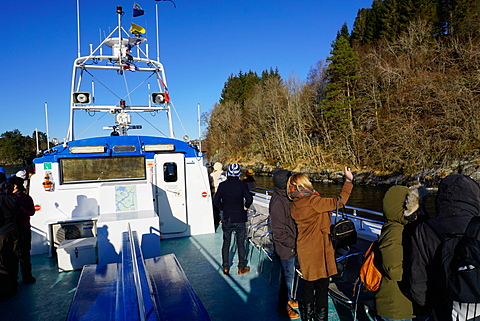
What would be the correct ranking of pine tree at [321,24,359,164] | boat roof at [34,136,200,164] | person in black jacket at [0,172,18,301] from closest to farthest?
person in black jacket at [0,172,18,301] → boat roof at [34,136,200,164] → pine tree at [321,24,359,164]

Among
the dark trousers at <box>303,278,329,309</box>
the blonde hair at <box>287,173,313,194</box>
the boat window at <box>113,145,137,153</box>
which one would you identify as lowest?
the dark trousers at <box>303,278,329,309</box>

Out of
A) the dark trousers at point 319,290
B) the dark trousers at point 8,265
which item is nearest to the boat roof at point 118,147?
the dark trousers at point 8,265

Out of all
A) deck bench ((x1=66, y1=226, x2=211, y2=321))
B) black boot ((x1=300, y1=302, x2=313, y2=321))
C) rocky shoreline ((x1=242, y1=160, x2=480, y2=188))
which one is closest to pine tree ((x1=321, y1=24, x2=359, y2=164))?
rocky shoreline ((x1=242, y1=160, x2=480, y2=188))

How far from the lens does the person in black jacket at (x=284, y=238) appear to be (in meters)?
3.36

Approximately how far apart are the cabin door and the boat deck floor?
116 centimetres

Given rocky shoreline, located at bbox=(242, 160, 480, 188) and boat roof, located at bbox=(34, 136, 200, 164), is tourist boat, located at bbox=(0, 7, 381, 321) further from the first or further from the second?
rocky shoreline, located at bbox=(242, 160, 480, 188)

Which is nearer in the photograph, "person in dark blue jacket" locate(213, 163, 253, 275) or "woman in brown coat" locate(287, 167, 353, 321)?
"woman in brown coat" locate(287, 167, 353, 321)

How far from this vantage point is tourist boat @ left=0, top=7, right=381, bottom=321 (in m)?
3.05

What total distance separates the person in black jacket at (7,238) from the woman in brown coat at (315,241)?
Answer: 11.6 feet

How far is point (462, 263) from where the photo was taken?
1.72m

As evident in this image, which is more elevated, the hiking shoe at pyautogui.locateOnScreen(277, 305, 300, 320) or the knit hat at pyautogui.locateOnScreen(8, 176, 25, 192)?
the knit hat at pyautogui.locateOnScreen(8, 176, 25, 192)

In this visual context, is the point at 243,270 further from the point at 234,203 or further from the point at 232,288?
the point at 234,203

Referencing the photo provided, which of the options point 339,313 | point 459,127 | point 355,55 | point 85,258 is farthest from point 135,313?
point 355,55

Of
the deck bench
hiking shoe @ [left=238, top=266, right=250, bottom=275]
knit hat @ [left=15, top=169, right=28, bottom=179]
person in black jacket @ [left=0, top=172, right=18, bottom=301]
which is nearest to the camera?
the deck bench
